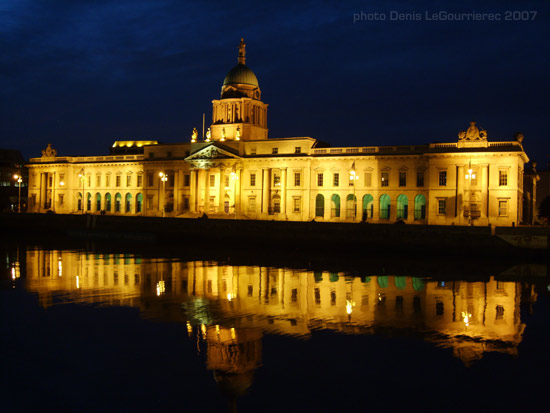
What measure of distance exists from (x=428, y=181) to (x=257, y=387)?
59.2 metres

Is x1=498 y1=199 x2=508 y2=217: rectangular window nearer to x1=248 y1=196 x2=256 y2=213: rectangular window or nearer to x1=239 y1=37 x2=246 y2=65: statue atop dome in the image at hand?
x1=248 y1=196 x2=256 y2=213: rectangular window

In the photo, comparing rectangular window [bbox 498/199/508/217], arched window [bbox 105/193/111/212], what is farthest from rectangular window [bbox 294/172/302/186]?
arched window [bbox 105/193/111/212]

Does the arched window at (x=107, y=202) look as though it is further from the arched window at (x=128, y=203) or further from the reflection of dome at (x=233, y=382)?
the reflection of dome at (x=233, y=382)

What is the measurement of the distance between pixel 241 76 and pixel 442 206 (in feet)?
116

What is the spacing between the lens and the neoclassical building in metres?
66.0

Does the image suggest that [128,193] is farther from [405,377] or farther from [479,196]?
[405,377]

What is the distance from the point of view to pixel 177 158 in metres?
87.1

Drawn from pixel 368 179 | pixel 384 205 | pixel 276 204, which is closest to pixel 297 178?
pixel 276 204

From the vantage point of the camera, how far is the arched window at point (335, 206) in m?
76.5

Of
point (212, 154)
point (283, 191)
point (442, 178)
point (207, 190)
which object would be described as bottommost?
point (283, 191)

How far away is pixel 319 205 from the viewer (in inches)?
3068

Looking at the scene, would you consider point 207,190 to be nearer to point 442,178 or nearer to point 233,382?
point 442,178

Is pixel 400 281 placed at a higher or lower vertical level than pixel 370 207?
lower

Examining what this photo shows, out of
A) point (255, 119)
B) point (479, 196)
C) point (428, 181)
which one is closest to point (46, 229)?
point (255, 119)
